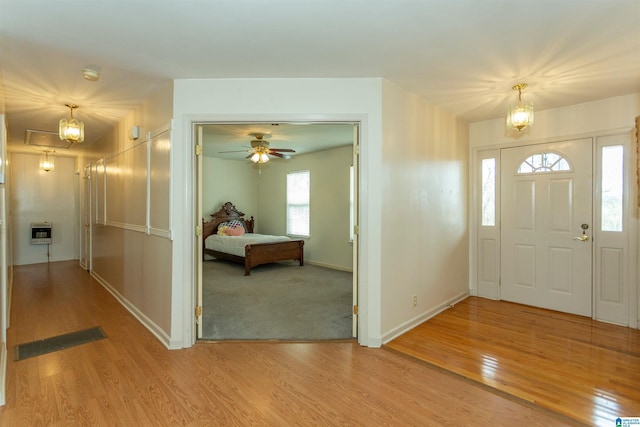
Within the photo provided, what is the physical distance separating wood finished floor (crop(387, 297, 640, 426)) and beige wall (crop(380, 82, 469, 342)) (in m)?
0.30

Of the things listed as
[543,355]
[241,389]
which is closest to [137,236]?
[241,389]

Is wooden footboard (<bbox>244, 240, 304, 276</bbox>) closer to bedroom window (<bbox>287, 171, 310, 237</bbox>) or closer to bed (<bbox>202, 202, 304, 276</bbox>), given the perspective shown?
bed (<bbox>202, 202, 304, 276</bbox>)

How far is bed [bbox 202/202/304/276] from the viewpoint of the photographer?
19.7ft

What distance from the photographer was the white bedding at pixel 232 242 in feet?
20.4

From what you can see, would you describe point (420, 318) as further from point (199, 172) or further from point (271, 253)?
point (271, 253)

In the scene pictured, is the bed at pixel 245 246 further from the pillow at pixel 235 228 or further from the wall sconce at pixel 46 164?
the wall sconce at pixel 46 164

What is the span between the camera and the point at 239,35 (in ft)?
6.98

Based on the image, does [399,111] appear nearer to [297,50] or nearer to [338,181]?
[297,50]

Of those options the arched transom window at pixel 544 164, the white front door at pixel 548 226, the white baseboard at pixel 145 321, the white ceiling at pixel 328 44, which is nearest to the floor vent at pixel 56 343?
the white baseboard at pixel 145 321

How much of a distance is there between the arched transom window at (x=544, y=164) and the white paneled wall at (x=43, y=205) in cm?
861

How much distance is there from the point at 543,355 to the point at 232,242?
5.29 m

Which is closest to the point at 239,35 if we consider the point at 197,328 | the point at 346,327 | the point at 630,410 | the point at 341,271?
the point at 197,328

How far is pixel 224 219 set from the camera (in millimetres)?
7719

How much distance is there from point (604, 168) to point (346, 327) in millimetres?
3348
